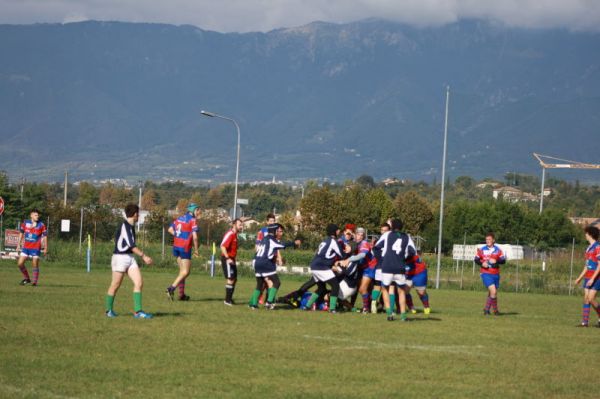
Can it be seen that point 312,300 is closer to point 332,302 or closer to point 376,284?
point 332,302

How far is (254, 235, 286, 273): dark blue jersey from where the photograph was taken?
2286cm

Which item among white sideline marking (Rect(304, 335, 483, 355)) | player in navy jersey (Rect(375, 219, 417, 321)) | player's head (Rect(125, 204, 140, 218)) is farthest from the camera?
player in navy jersey (Rect(375, 219, 417, 321))

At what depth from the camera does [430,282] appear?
49594 mm

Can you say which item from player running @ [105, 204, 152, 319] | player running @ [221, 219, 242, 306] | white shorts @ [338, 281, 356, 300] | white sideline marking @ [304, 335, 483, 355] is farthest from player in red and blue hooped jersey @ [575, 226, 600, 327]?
player running @ [105, 204, 152, 319]

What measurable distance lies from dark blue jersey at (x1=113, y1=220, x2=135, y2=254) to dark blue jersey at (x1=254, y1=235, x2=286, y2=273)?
465 cm

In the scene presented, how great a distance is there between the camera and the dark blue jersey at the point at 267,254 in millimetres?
22859

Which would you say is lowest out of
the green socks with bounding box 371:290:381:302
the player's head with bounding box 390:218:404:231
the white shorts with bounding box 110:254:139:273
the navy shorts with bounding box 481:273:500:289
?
the green socks with bounding box 371:290:381:302

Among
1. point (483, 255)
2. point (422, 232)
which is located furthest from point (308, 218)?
point (483, 255)

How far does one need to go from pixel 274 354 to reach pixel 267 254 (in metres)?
7.91

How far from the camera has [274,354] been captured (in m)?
15.1

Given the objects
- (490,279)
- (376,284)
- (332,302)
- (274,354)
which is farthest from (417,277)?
(274,354)

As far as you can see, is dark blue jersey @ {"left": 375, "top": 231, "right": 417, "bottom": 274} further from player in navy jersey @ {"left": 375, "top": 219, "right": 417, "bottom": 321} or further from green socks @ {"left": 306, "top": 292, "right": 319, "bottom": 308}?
green socks @ {"left": 306, "top": 292, "right": 319, "bottom": 308}

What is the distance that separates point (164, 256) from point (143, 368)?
40.6 metres

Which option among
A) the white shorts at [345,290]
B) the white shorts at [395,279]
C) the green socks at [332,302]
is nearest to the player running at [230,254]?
the green socks at [332,302]
